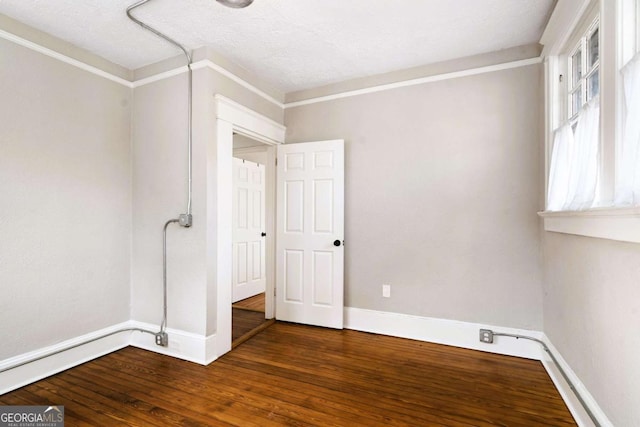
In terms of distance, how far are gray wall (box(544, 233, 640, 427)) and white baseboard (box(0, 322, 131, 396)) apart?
3.54 m

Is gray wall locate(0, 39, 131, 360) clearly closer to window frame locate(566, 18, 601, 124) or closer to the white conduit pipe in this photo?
the white conduit pipe

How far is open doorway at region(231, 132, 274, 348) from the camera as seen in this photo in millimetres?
4188

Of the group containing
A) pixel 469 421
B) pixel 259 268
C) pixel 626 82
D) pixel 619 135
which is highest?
pixel 626 82

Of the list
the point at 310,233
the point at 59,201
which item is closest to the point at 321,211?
the point at 310,233

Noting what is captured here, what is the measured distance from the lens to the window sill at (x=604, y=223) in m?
1.21

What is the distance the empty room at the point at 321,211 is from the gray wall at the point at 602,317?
19 mm

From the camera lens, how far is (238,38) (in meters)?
2.55

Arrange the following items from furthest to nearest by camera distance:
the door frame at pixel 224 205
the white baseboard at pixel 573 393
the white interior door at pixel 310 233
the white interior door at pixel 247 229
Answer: the white interior door at pixel 247 229
the white interior door at pixel 310 233
the door frame at pixel 224 205
the white baseboard at pixel 573 393

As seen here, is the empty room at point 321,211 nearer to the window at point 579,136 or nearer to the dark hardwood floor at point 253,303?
the window at point 579,136

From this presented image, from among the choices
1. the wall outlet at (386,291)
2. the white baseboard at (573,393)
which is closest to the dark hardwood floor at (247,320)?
the wall outlet at (386,291)

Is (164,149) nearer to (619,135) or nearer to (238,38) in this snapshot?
(238,38)

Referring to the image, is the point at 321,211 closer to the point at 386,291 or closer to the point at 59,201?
the point at 386,291

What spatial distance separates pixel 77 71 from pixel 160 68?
640 millimetres

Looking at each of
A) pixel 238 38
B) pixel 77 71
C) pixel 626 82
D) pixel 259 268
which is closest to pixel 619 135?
pixel 626 82
